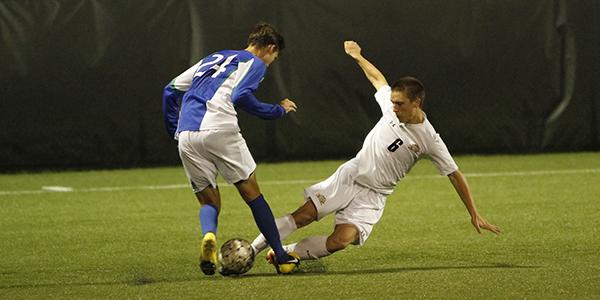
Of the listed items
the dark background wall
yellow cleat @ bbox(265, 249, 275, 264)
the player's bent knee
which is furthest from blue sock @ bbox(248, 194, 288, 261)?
the dark background wall

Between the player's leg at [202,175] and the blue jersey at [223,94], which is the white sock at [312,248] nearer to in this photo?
the player's leg at [202,175]

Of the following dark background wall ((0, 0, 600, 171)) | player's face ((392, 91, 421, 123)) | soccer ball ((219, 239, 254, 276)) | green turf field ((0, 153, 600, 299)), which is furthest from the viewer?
dark background wall ((0, 0, 600, 171))

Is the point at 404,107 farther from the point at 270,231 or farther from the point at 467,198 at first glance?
the point at 270,231

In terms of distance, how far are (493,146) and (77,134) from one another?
5207 mm

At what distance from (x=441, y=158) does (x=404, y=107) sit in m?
0.40

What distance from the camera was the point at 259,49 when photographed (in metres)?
7.98

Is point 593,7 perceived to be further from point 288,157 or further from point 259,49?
point 259,49

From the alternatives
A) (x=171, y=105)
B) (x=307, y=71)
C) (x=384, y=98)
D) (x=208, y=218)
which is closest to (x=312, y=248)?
(x=208, y=218)

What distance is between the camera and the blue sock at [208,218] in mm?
7672

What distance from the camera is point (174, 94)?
8.09 m

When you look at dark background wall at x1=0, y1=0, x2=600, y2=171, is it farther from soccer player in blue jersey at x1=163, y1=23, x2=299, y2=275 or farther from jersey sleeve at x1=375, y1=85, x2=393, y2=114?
soccer player in blue jersey at x1=163, y1=23, x2=299, y2=275

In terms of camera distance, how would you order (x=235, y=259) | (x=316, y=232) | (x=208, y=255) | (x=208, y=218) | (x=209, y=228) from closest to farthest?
1. (x=208, y=255)
2. (x=235, y=259)
3. (x=209, y=228)
4. (x=208, y=218)
5. (x=316, y=232)

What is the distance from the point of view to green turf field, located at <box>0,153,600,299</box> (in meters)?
7.11

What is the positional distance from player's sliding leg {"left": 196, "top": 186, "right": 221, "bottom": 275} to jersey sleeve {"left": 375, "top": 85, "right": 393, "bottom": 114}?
129cm
